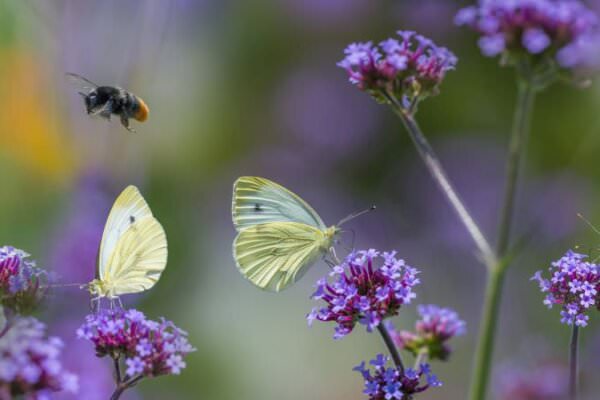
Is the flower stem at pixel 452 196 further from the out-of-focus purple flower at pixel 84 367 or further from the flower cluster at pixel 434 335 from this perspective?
the out-of-focus purple flower at pixel 84 367

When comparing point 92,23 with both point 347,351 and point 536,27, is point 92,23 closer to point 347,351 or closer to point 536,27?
point 347,351

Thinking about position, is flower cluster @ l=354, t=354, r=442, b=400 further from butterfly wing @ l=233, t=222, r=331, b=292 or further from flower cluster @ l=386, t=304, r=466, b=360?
butterfly wing @ l=233, t=222, r=331, b=292

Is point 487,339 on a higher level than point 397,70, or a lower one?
lower

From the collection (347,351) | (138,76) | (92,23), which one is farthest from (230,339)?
(92,23)

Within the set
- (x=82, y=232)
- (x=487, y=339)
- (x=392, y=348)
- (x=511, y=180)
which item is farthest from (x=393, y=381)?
(x=82, y=232)

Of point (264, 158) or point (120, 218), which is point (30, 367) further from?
point (264, 158)

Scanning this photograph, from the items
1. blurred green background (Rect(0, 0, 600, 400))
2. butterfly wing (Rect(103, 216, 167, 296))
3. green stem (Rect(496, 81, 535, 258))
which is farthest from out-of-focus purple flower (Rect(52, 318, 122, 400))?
green stem (Rect(496, 81, 535, 258))
